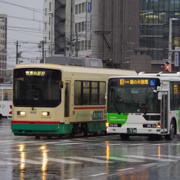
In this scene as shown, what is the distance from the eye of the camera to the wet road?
1422 centimetres

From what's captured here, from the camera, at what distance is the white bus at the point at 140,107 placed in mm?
25906

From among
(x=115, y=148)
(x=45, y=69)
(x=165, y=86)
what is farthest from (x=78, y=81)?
(x=115, y=148)

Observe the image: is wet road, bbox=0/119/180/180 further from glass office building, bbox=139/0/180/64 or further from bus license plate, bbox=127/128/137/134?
glass office building, bbox=139/0/180/64

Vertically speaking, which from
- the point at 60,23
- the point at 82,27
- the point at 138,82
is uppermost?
the point at 60,23

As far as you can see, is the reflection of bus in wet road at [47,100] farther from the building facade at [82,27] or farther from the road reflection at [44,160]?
the building facade at [82,27]

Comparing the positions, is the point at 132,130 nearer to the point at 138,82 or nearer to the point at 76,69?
the point at 138,82

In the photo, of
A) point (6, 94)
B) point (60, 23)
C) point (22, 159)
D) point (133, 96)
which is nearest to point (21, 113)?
point (133, 96)

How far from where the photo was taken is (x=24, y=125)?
26.8 meters

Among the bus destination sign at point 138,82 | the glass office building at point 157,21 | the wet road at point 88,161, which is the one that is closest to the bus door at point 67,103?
the bus destination sign at point 138,82

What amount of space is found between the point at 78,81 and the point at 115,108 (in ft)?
8.88

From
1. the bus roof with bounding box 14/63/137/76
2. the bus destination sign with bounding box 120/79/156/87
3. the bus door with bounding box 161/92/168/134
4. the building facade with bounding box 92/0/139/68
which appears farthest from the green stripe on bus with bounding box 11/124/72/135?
the building facade with bounding box 92/0/139/68

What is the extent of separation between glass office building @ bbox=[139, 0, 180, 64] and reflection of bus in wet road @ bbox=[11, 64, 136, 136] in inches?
2900

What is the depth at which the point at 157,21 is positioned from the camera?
101375 mm

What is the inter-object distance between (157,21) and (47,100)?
76.3 meters
